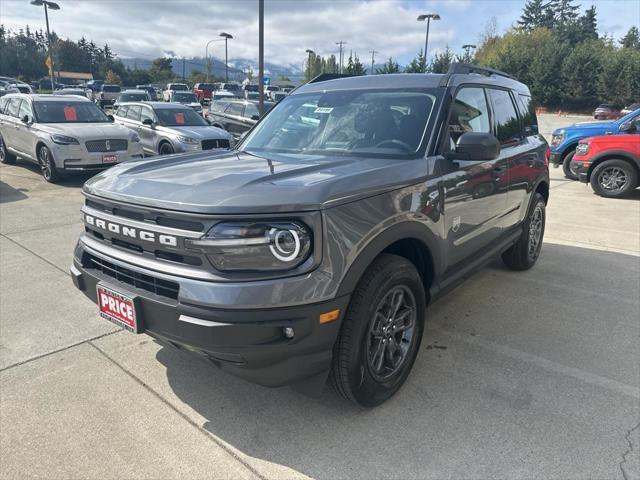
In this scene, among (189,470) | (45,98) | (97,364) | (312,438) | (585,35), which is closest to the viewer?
(189,470)

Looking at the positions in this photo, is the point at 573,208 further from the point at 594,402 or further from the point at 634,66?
the point at 634,66

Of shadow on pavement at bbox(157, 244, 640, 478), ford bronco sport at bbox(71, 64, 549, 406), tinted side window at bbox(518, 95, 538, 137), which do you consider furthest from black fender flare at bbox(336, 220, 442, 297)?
tinted side window at bbox(518, 95, 538, 137)

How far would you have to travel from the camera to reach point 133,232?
7.95 feet

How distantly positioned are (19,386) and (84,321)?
888 millimetres

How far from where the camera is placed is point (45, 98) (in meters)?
10.4

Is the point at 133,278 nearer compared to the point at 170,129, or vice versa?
the point at 133,278

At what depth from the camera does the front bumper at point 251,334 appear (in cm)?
209

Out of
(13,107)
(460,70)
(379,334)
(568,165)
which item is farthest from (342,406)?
(13,107)

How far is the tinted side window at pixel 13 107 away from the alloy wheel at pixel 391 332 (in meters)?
11.1

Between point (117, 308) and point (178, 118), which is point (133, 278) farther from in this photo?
point (178, 118)

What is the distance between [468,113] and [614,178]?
7839 millimetres

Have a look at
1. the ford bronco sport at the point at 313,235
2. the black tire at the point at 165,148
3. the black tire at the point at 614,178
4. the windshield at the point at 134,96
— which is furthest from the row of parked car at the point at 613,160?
the windshield at the point at 134,96

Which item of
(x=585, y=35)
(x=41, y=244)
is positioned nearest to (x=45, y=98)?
(x=41, y=244)

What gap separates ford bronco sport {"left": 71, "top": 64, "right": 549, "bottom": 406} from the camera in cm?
212
